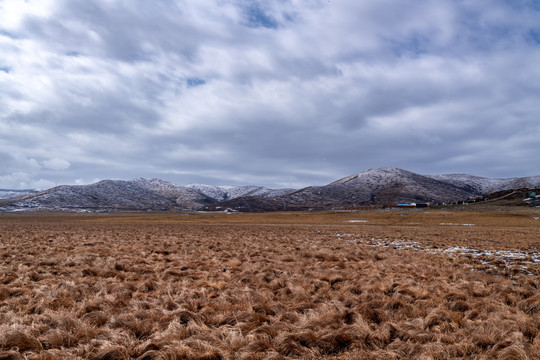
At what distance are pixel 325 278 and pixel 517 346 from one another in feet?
18.0

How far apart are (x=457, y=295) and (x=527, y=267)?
6845 millimetres

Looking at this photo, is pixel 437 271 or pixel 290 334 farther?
pixel 437 271

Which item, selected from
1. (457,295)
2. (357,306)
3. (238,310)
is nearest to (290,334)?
(238,310)

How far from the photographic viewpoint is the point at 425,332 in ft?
18.6

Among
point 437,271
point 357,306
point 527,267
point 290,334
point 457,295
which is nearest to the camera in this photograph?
point 290,334

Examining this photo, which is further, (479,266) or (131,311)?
(479,266)

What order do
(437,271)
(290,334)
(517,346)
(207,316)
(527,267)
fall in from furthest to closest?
(527,267)
(437,271)
(207,316)
(290,334)
(517,346)

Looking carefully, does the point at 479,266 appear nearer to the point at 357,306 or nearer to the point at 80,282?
the point at 357,306

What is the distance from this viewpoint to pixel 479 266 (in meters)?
12.5

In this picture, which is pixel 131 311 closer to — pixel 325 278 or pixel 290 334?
pixel 290 334

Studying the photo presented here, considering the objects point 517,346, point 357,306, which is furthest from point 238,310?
point 517,346

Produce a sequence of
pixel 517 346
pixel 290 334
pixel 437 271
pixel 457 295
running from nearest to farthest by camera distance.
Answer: pixel 517 346
pixel 290 334
pixel 457 295
pixel 437 271

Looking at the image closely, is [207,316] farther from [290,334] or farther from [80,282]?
[80,282]

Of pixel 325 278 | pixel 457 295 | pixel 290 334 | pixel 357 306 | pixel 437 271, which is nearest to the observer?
pixel 290 334
